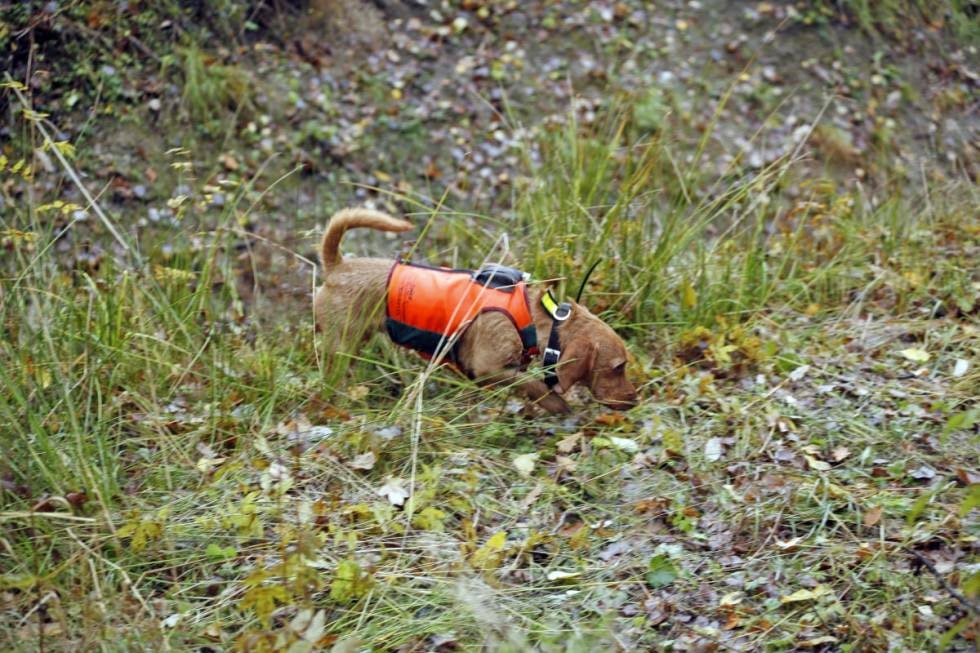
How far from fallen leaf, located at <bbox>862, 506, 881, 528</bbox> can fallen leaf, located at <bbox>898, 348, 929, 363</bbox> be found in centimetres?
136

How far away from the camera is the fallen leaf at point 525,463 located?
4.35 metres

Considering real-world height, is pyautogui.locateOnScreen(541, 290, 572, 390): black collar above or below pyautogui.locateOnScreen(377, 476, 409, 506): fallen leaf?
above

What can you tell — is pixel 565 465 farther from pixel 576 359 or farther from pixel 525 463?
pixel 576 359

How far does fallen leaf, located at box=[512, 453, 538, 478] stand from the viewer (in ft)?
14.3

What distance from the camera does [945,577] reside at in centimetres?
344

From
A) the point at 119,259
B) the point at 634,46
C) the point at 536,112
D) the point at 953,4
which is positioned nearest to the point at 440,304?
the point at 119,259

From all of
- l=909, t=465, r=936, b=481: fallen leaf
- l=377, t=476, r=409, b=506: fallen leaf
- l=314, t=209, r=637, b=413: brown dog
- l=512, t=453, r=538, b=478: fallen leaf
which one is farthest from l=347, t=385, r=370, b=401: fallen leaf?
l=909, t=465, r=936, b=481: fallen leaf

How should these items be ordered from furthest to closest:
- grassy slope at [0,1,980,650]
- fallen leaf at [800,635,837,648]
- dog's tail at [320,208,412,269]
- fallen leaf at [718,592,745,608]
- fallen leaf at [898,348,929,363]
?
fallen leaf at [898,348,929,363] → dog's tail at [320,208,412,269] → fallen leaf at [718,592,745,608] → grassy slope at [0,1,980,650] → fallen leaf at [800,635,837,648]

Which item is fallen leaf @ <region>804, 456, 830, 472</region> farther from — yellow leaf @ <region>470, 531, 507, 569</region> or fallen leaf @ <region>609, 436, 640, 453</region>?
yellow leaf @ <region>470, 531, 507, 569</region>

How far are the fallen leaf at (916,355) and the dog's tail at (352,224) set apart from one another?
273 cm

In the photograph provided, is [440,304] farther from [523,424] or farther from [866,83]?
[866,83]

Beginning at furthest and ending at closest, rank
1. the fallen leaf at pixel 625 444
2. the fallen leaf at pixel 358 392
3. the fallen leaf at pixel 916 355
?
the fallen leaf at pixel 916 355, the fallen leaf at pixel 358 392, the fallen leaf at pixel 625 444

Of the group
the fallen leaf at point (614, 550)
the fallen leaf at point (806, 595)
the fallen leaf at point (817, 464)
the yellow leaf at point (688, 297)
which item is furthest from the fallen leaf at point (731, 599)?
the yellow leaf at point (688, 297)

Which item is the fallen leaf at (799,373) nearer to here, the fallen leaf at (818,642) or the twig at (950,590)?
the twig at (950,590)
